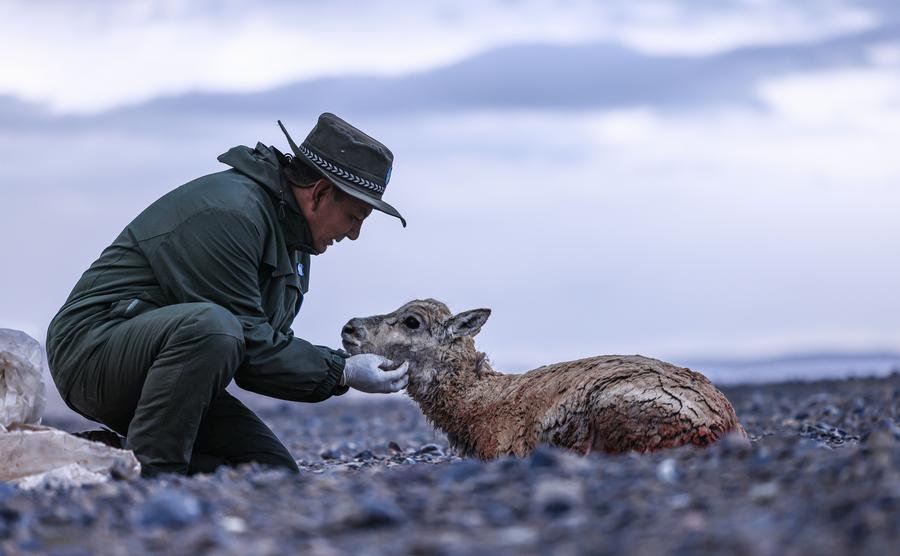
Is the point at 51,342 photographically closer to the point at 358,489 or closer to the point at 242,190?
the point at 242,190

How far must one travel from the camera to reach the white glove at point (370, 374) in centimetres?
959

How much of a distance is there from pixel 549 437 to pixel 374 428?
31.1 ft

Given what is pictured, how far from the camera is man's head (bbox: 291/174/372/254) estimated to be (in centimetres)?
935

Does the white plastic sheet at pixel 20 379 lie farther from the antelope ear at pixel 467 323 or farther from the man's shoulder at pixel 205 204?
the antelope ear at pixel 467 323

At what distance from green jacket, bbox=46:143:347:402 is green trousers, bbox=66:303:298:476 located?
0.21m

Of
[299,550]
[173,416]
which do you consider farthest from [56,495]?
[299,550]

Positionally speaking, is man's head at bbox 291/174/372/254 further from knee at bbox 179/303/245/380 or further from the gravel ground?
the gravel ground

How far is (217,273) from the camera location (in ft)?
28.5

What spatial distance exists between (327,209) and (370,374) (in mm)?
1367

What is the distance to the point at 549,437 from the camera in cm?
926

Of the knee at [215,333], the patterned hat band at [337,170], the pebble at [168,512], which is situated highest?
the patterned hat band at [337,170]

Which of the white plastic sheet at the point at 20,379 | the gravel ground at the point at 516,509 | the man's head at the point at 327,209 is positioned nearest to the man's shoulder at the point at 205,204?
the man's head at the point at 327,209

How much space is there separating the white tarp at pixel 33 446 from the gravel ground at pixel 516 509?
410mm

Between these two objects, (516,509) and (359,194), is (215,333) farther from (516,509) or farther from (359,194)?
(516,509)
